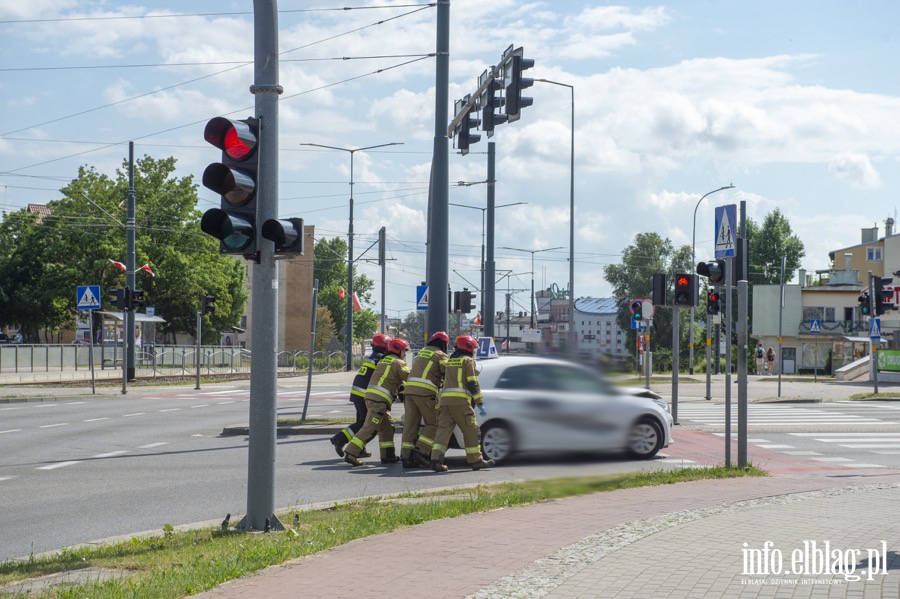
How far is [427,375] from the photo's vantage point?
14.0 m

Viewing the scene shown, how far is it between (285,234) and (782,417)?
64.6 feet

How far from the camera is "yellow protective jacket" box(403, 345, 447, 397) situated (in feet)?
45.6

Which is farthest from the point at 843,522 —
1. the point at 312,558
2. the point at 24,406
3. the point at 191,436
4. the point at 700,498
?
the point at 24,406

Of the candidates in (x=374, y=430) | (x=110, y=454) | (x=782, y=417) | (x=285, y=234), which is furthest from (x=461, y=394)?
(x=782, y=417)

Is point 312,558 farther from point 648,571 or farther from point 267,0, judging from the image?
point 267,0

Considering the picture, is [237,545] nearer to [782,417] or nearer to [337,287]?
[782,417]

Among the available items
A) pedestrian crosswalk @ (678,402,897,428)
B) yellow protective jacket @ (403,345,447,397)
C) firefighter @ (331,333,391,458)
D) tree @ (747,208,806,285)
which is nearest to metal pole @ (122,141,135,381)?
pedestrian crosswalk @ (678,402,897,428)

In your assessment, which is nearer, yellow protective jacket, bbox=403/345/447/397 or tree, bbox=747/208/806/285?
yellow protective jacket, bbox=403/345/447/397

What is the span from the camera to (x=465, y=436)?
44.0 feet

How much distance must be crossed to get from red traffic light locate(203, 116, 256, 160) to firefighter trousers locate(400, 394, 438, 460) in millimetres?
5929

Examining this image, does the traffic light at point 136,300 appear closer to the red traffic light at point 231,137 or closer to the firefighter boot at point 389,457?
the firefighter boot at point 389,457

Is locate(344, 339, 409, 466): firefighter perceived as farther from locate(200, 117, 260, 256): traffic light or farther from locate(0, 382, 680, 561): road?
locate(200, 117, 260, 256): traffic light

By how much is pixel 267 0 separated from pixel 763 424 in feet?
57.2

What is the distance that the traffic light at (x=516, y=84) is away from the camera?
1692 cm
